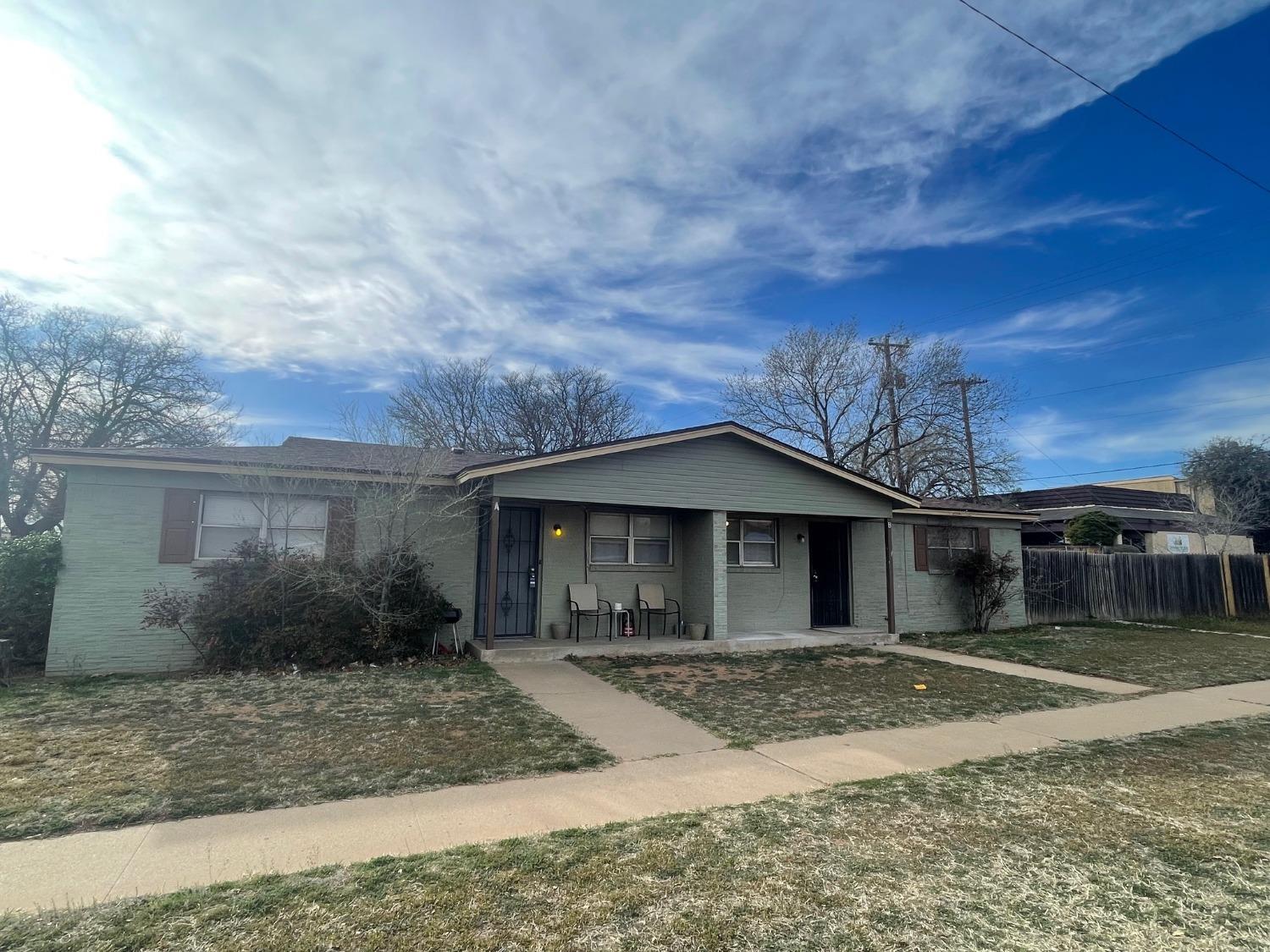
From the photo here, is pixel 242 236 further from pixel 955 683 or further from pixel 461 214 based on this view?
pixel 955 683

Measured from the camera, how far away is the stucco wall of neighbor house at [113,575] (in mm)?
8469

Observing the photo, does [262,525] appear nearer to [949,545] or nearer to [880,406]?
[949,545]

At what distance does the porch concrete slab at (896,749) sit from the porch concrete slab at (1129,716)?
412 millimetres

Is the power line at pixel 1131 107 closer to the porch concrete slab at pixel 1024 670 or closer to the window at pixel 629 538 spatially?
the porch concrete slab at pixel 1024 670

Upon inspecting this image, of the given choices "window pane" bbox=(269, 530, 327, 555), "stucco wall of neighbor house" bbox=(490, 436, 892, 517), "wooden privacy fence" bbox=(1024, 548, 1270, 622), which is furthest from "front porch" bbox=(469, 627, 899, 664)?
"wooden privacy fence" bbox=(1024, 548, 1270, 622)

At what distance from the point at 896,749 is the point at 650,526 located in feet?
22.8

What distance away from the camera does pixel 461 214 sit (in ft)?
35.8

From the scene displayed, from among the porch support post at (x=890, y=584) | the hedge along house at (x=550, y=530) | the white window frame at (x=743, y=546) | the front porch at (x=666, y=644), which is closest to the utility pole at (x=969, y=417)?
the hedge along house at (x=550, y=530)

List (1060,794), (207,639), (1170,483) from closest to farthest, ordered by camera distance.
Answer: (1060,794) → (207,639) → (1170,483)

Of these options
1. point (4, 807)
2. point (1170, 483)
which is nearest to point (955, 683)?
point (4, 807)

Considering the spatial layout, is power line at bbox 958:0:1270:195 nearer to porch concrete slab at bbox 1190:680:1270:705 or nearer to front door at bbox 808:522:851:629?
porch concrete slab at bbox 1190:680:1270:705

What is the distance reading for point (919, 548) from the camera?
13766 mm

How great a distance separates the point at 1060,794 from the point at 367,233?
11564 millimetres

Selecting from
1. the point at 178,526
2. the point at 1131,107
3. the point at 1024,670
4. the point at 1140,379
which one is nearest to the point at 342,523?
the point at 178,526
